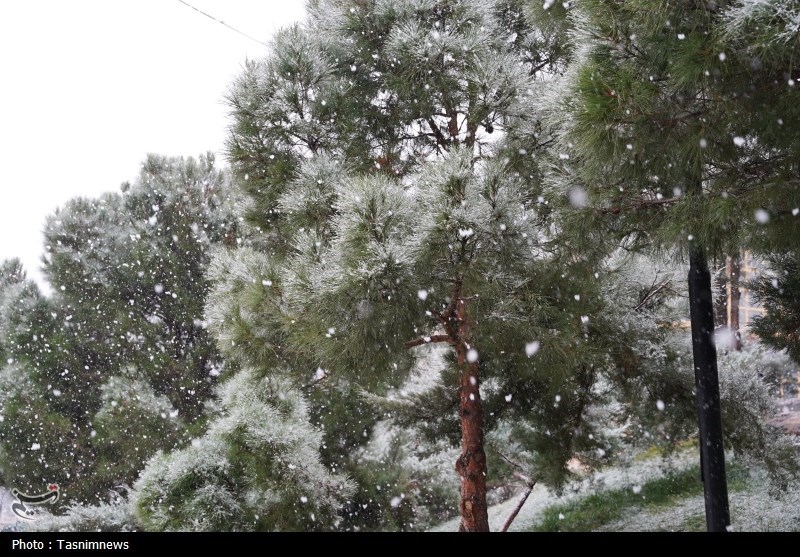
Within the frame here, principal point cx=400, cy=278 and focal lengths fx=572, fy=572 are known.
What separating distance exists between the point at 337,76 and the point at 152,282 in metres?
3.60

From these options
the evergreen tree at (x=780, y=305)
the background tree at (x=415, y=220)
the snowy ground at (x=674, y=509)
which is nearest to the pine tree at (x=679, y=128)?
the background tree at (x=415, y=220)

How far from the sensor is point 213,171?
5844 mm

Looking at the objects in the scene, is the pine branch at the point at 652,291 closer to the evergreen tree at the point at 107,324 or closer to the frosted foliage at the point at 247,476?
the frosted foliage at the point at 247,476

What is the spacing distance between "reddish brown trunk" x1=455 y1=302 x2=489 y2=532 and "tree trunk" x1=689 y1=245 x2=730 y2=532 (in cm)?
104

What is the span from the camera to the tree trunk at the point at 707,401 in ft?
6.72

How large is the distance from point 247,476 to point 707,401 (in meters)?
2.16

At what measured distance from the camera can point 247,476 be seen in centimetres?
294

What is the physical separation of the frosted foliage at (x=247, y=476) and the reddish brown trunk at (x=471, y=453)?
0.72 m

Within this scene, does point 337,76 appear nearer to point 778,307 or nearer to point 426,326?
point 426,326

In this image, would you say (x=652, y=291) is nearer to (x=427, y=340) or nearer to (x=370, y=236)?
(x=427, y=340)

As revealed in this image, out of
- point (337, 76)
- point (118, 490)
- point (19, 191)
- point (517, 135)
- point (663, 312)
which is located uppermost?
point (19, 191)

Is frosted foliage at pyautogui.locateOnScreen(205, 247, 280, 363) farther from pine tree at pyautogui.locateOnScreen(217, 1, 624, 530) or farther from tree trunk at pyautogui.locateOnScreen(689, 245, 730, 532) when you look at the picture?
tree trunk at pyautogui.locateOnScreen(689, 245, 730, 532)

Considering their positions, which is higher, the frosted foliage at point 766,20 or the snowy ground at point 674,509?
the frosted foliage at point 766,20
